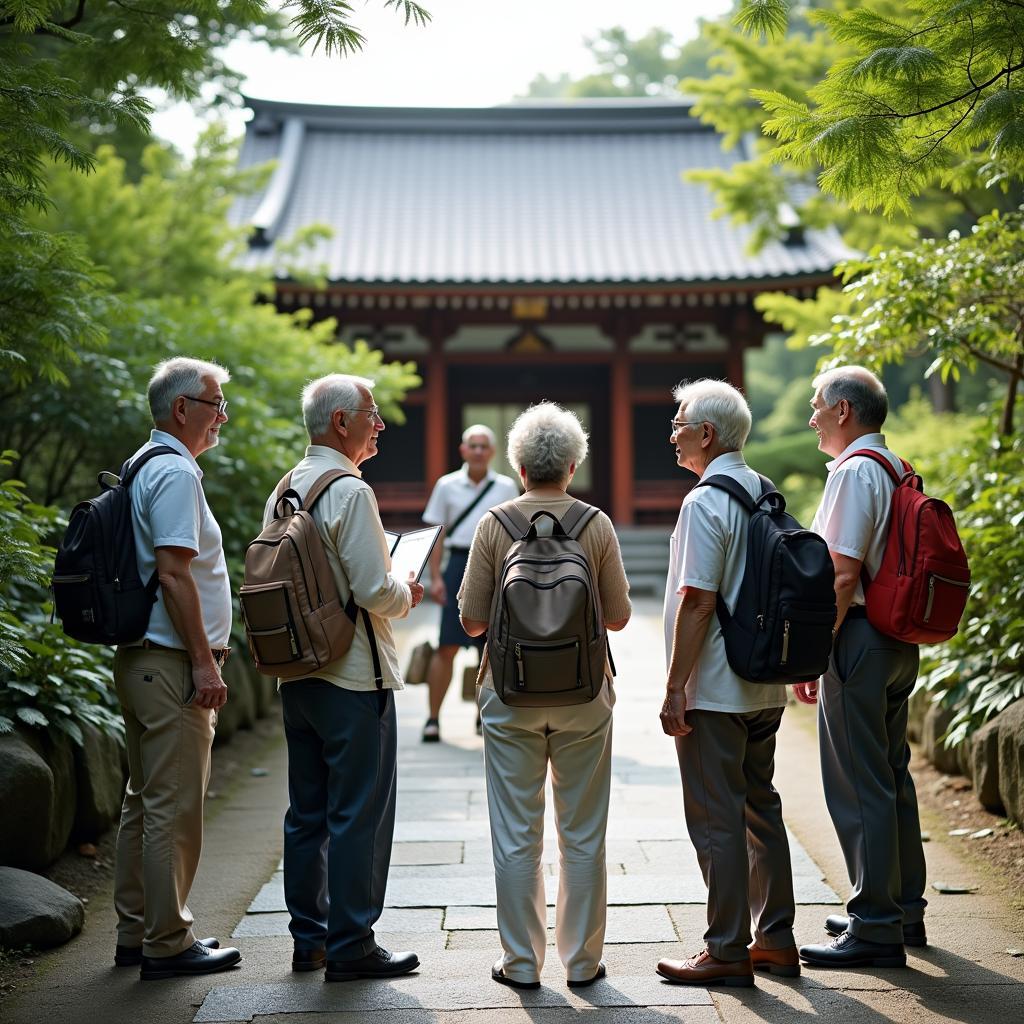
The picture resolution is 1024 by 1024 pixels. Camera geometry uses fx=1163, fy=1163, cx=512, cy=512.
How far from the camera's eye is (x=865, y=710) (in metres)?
3.61

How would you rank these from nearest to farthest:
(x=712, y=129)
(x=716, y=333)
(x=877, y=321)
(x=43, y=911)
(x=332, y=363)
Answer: (x=43, y=911) → (x=877, y=321) → (x=332, y=363) → (x=716, y=333) → (x=712, y=129)

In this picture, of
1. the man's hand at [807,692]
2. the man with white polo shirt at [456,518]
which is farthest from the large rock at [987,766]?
the man with white polo shirt at [456,518]

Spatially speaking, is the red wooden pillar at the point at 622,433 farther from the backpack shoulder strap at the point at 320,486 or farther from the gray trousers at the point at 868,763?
the backpack shoulder strap at the point at 320,486

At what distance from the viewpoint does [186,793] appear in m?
3.57

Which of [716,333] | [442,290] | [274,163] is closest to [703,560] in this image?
[274,163]

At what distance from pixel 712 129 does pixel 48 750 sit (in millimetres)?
18683

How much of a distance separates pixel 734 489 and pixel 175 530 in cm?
168

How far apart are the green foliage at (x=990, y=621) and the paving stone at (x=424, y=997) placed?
2.64 metres

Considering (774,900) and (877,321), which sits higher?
(877,321)

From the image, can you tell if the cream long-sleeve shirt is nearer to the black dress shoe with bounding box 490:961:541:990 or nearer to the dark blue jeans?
the dark blue jeans

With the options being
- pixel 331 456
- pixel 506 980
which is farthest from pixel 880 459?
pixel 506 980

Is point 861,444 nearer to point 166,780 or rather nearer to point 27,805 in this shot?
point 166,780

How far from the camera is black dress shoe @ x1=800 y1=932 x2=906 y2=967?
11.7 ft

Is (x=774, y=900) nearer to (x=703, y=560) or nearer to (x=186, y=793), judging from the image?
(x=703, y=560)
